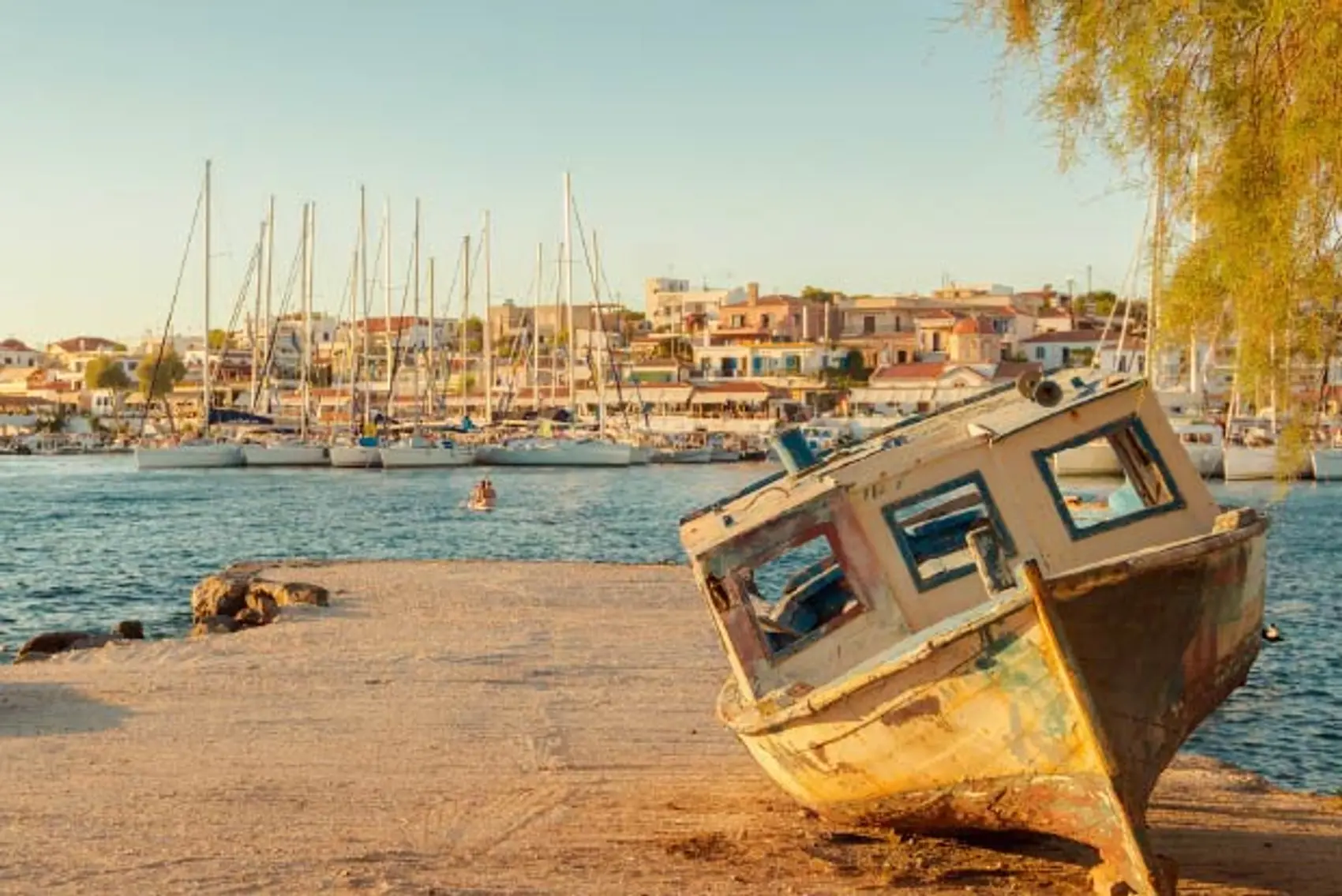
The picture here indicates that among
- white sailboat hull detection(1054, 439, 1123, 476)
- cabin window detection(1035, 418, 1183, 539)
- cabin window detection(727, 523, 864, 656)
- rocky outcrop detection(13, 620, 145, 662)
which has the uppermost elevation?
cabin window detection(1035, 418, 1183, 539)

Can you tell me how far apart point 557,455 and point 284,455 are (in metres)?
14.3

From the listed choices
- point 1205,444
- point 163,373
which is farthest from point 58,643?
point 163,373

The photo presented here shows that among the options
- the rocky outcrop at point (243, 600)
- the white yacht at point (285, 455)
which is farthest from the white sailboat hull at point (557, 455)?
the rocky outcrop at point (243, 600)

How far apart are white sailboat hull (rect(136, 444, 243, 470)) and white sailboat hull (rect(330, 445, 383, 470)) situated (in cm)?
609

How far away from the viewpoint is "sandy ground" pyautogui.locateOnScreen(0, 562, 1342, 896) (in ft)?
34.4

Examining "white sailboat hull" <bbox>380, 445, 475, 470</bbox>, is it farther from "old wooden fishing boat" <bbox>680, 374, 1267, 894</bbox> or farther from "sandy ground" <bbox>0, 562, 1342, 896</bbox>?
"old wooden fishing boat" <bbox>680, 374, 1267, 894</bbox>

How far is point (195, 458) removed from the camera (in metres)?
87.4

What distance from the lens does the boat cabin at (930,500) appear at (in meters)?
10.8

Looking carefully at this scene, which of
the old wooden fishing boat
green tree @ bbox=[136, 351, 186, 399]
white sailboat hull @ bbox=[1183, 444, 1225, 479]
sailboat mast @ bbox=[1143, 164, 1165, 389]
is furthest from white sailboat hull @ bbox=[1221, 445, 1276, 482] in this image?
green tree @ bbox=[136, 351, 186, 399]

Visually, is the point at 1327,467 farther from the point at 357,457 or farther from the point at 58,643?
the point at 58,643

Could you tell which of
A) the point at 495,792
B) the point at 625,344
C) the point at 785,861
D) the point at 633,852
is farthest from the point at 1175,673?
the point at 625,344

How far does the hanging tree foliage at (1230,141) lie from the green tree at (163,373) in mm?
129385

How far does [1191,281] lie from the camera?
11836 mm

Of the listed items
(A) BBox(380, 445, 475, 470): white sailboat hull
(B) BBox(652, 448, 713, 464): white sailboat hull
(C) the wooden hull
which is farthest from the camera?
(B) BBox(652, 448, 713, 464): white sailboat hull
